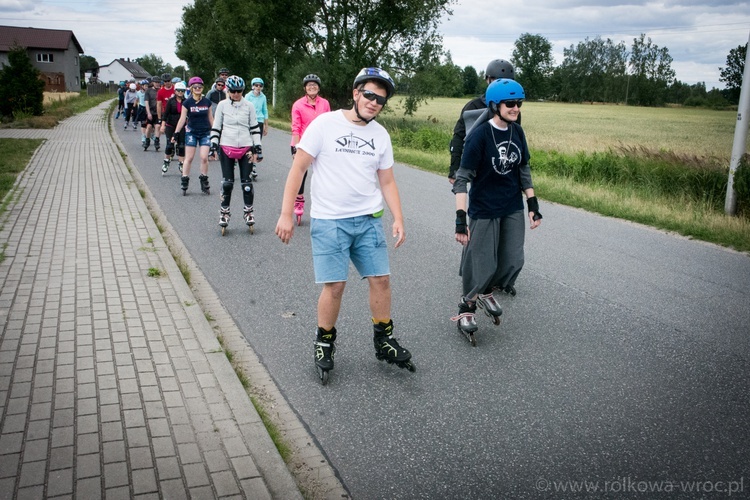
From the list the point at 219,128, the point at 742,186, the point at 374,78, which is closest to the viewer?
the point at 374,78

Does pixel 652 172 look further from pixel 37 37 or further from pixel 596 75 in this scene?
pixel 596 75

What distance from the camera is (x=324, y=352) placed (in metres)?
4.48

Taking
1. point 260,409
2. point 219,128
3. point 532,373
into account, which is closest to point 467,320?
point 532,373

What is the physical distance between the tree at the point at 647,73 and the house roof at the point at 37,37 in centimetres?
9675

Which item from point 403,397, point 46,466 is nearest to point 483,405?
point 403,397

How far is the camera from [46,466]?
321cm

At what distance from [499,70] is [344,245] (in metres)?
3.10

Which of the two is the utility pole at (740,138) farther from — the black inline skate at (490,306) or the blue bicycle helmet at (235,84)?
the blue bicycle helmet at (235,84)

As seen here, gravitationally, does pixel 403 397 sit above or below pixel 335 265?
below

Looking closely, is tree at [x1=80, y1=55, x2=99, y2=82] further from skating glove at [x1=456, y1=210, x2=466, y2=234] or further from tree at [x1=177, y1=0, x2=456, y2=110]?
skating glove at [x1=456, y1=210, x2=466, y2=234]

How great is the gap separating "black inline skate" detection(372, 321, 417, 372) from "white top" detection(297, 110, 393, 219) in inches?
33.7

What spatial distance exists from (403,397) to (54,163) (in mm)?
13384

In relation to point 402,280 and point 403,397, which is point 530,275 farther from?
point 403,397

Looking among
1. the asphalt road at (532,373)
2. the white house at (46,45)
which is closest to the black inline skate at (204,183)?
the asphalt road at (532,373)
